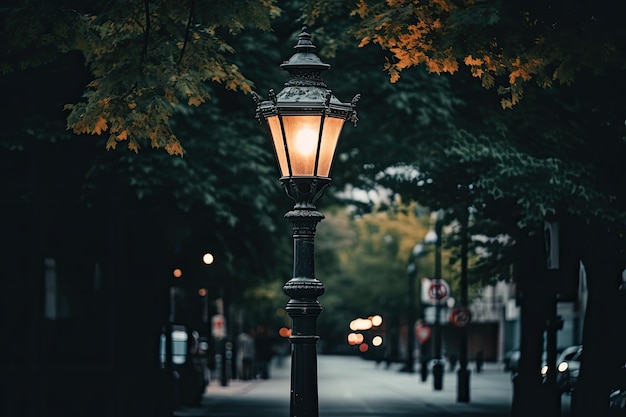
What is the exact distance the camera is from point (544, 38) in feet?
41.3

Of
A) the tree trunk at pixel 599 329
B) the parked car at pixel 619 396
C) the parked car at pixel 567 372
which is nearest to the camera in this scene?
the tree trunk at pixel 599 329

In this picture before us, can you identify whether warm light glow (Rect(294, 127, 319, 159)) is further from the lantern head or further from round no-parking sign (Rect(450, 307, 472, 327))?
round no-parking sign (Rect(450, 307, 472, 327))

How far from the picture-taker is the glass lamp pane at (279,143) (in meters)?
11.0

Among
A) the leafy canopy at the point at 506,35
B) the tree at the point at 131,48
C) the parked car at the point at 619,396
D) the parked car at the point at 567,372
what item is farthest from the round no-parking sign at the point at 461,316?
the leafy canopy at the point at 506,35

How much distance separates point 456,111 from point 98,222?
24.3 feet

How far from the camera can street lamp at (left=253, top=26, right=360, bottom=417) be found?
35.4 feet

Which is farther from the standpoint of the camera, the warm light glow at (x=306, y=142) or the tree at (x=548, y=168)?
the tree at (x=548, y=168)

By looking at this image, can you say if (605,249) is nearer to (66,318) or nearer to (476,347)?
(66,318)

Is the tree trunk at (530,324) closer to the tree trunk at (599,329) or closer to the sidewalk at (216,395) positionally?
the tree trunk at (599,329)

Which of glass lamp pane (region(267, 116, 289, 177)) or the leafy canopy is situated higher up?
the leafy canopy

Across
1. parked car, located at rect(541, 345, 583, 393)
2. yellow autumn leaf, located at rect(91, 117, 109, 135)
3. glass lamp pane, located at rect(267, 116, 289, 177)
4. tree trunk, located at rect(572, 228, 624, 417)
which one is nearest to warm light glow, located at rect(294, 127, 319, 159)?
glass lamp pane, located at rect(267, 116, 289, 177)

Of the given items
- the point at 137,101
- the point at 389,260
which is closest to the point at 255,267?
the point at 137,101

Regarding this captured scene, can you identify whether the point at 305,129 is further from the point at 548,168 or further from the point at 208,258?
the point at 208,258

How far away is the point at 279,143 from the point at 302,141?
0.21 m
